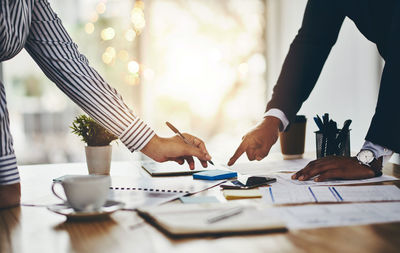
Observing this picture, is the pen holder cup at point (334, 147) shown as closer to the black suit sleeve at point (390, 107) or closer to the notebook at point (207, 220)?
the black suit sleeve at point (390, 107)

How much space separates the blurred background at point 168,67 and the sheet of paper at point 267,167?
Result: 1.86 m

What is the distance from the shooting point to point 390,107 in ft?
4.51

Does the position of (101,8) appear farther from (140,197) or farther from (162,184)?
(140,197)

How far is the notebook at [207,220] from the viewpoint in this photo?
2.58 ft

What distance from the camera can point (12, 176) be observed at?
41.4 inches

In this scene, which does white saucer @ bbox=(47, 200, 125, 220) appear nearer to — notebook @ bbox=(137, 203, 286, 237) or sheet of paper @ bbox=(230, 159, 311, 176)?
notebook @ bbox=(137, 203, 286, 237)

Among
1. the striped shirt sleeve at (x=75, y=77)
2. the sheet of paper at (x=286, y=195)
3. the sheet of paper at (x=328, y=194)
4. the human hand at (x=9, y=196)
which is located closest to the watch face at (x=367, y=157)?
the sheet of paper at (x=328, y=194)

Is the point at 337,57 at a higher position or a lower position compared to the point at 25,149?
higher

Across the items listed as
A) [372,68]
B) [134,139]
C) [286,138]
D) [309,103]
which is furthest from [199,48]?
[134,139]

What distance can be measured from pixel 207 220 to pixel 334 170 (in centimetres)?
61

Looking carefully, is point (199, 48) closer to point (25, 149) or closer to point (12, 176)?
point (25, 149)

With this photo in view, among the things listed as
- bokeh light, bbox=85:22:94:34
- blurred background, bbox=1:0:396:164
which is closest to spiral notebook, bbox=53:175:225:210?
blurred background, bbox=1:0:396:164

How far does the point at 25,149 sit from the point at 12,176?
2.92 metres

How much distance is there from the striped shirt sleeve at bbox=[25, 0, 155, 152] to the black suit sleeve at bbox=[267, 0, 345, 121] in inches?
30.4
